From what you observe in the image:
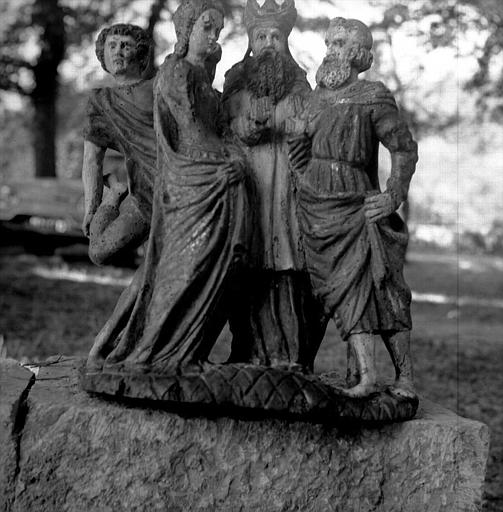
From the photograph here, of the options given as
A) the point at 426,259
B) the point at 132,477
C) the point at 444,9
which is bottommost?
the point at 426,259

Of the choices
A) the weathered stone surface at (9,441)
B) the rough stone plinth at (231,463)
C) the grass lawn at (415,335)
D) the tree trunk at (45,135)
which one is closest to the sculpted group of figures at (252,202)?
the rough stone plinth at (231,463)

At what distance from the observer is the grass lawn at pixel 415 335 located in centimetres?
806

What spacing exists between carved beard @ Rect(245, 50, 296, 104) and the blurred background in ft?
2.93

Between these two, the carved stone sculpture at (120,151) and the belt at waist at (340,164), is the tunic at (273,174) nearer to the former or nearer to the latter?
the belt at waist at (340,164)

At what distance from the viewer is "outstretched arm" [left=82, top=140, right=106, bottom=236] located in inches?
163

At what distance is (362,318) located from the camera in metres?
3.84

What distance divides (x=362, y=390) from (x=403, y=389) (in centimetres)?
22

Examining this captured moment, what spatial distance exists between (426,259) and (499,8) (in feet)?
42.2

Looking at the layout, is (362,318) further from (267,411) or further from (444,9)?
(444,9)

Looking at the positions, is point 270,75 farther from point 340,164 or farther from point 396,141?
point 396,141

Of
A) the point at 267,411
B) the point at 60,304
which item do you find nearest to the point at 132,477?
the point at 267,411

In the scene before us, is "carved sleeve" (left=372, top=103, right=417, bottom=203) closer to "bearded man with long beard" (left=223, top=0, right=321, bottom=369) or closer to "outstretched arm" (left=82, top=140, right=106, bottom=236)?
"bearded man with long beard" (left=223, top=0, right=321, bottom=369)

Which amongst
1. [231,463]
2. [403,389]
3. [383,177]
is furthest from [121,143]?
[383,177]

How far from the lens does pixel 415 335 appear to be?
10.7 meters
